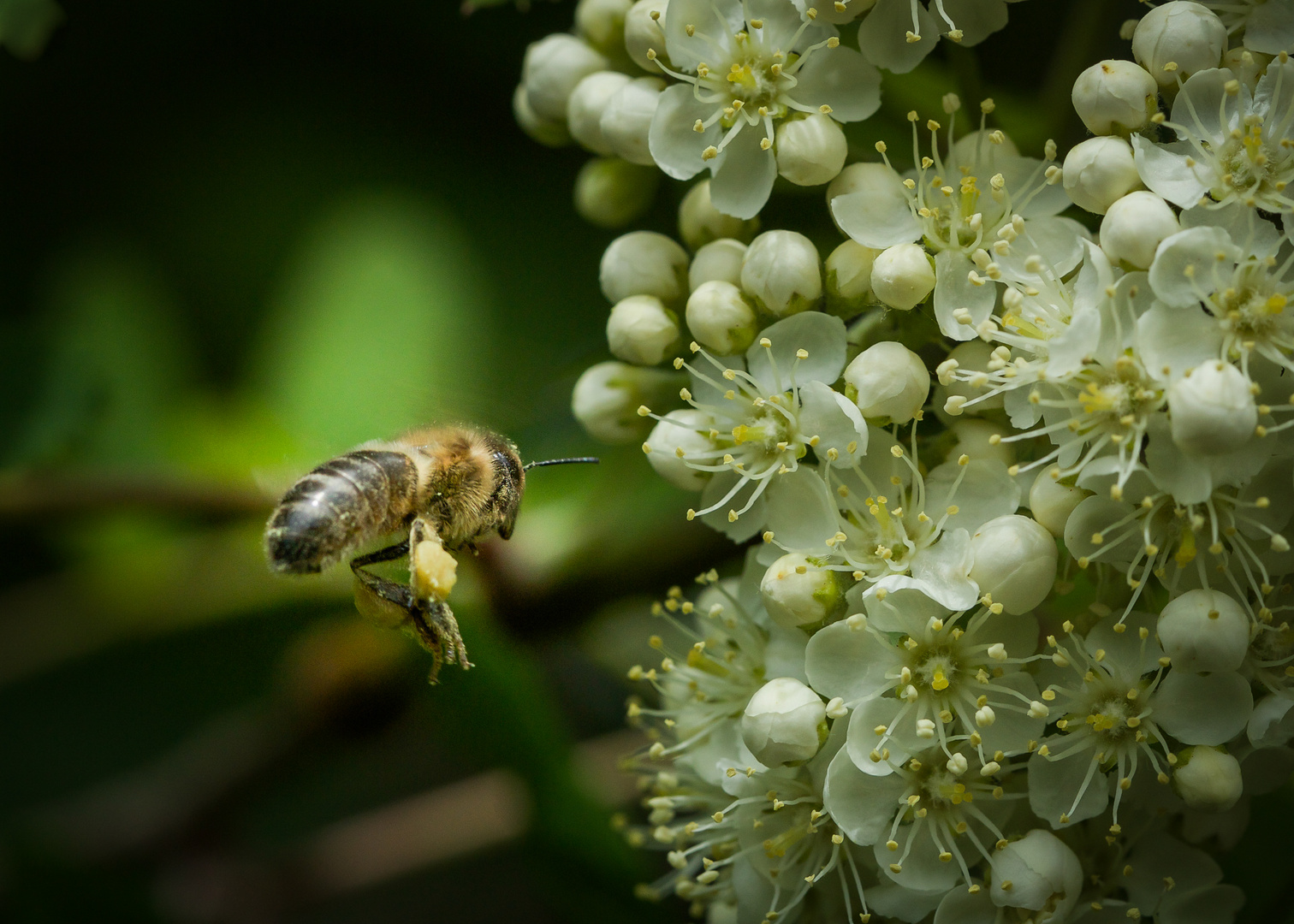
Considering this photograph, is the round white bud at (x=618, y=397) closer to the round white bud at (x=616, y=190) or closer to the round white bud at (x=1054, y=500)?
the round white bud at (x=616, y=190)

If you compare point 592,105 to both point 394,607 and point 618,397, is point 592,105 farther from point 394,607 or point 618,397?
point 394,607

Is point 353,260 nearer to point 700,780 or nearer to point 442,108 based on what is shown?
point 442,108

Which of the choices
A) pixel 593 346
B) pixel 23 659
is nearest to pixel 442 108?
pixel 593 346

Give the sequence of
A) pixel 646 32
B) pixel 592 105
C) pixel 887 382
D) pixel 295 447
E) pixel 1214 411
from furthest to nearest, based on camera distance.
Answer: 1. pixel 295 447
2. pixel 592 105
3. pixel 646 32
4. pixel 887 382
5. pixel 1214 411

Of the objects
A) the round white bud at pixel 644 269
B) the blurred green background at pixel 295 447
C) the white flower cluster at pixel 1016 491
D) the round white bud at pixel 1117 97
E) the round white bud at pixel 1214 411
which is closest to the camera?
the round white bud at pixel 1214 411

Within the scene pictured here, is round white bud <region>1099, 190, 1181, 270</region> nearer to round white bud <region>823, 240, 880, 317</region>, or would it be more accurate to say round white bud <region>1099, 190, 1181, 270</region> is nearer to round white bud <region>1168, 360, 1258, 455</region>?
round white bud <region>1168, 360, 1258, 455</region>

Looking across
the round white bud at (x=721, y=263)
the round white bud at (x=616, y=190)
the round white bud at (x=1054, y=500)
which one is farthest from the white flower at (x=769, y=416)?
the round white bud at (x=616, y=190)

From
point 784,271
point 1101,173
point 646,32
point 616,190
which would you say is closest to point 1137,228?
point 1101,173
